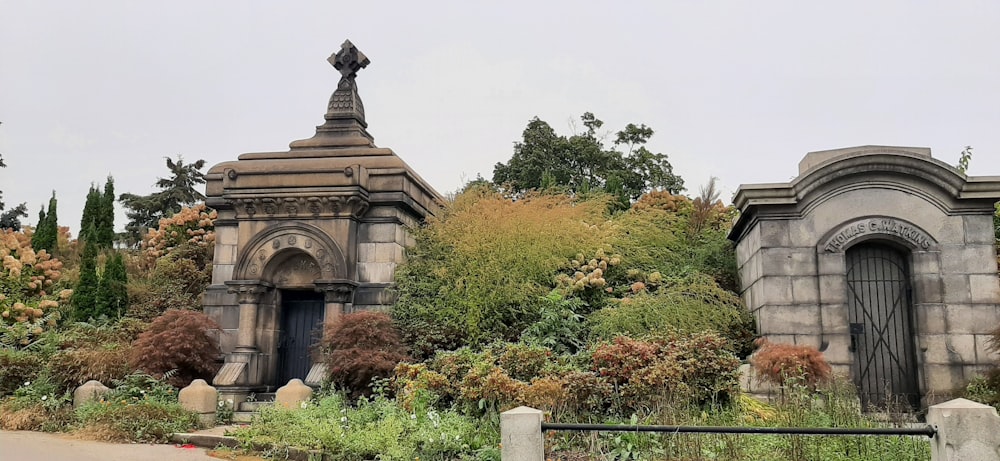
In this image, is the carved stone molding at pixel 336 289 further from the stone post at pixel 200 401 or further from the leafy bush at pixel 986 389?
the leafy bush at pixel 986 389

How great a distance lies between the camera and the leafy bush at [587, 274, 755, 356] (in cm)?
1134

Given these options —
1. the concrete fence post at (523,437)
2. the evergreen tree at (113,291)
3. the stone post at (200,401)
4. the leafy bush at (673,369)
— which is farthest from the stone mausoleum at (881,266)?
the evergreen tree at (113,291)

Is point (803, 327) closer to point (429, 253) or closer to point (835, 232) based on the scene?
point (835, 232)

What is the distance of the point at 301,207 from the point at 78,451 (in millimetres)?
5866

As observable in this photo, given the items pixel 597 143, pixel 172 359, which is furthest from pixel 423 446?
pixel 597 143

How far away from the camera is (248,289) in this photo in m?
13.2

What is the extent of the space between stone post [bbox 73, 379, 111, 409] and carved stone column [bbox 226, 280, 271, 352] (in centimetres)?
276

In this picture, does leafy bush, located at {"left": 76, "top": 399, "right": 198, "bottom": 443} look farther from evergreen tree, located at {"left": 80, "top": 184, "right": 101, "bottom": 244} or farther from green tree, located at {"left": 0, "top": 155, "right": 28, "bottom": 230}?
green tree, located at {"left": 0, "top": 155, "right": 28, "bottom": 230}

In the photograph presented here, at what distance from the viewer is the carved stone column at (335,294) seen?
12898 millimetres

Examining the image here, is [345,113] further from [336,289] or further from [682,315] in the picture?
[682,315]

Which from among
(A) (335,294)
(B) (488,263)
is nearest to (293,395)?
(A) (335,294)

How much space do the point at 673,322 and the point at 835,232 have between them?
2.79m

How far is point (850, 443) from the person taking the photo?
277 inches

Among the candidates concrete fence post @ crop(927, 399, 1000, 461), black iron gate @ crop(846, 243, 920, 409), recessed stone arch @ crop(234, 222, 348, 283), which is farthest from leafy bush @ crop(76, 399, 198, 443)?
black iron gate @ crop(846, 243, 920, 409)
